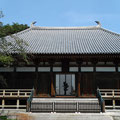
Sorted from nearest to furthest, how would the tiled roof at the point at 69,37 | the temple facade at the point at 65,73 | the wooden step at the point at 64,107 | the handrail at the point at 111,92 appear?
the wooden step at the point at 64,107 < the handrail at the point at 111,92 < the temple facade at the point at 65,73 < the tiled roof at the point at 69,37

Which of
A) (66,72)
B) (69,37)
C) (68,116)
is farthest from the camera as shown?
(69,37)

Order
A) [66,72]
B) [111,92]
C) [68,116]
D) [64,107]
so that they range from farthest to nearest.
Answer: [66,72] < [111,92] < [64,107] < [68,116]

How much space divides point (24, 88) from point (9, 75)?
1.69m

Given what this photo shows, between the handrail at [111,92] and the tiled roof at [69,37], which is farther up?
the tiled roof at [69,37]

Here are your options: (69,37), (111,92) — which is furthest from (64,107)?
(69,37)

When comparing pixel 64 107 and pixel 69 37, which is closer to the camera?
pixel 64 107

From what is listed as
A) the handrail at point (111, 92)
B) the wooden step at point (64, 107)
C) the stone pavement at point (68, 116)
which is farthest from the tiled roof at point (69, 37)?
the stone pavement at point (68, 116)

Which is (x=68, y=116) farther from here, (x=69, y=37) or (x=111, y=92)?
(x=69, y=37)

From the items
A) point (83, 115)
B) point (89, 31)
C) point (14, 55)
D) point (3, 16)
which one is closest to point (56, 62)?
point (14, 55)

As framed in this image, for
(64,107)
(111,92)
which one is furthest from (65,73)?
(111,92)

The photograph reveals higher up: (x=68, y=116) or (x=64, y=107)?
(x=64, y=107)

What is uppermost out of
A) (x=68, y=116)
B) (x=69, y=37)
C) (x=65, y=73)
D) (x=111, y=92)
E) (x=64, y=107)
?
(x=69, y=37)

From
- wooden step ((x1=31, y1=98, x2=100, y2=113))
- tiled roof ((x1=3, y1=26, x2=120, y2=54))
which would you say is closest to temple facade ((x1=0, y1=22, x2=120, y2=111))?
tiled roof ((x1=3, y1=26, x2=120, y2=54))

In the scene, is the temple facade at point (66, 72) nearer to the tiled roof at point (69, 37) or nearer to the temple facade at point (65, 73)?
the temple facade at point (65, 73)
